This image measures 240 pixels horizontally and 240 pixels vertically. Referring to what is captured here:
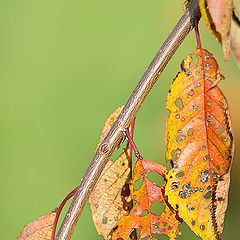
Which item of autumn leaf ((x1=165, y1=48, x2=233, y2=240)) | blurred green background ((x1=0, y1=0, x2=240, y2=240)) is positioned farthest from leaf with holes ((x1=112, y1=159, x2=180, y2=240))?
blurred green background ((x1=0, y1=0, x2=240, y2=240))

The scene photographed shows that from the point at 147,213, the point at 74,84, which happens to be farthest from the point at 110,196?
the point at 74,84

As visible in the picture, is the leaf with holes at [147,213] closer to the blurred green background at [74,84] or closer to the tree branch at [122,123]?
the tree branch at [122,123]

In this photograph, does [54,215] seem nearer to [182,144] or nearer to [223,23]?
[182,144]

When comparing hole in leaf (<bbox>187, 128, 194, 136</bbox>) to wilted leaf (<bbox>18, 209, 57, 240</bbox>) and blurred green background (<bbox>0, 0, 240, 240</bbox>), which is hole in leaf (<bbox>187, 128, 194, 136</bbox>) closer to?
wilted leaf (<bbox>18, 209, 57, 240</bbox>)

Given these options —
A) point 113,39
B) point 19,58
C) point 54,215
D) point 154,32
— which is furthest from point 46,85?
point 54,215

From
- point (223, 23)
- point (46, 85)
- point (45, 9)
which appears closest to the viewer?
point (223, 23)

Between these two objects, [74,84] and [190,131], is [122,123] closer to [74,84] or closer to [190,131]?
[190,131]
